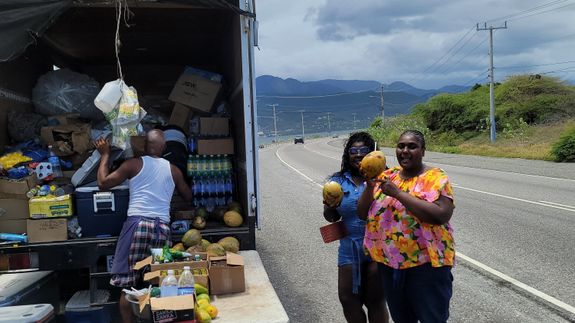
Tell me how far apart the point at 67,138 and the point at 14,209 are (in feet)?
3.80

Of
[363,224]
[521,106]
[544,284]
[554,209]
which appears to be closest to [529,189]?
[554,209]

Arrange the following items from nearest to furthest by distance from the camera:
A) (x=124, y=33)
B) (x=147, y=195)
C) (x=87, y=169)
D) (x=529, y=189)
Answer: (x=147, y=195), (x=87, y=169), (x=124, y=33), (x=529, y=189)

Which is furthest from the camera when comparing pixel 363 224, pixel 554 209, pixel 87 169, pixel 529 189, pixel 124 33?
pixel 529 189

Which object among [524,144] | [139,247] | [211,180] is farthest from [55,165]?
[524,144]

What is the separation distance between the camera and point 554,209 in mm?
10109

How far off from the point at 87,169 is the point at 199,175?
3.89 ft

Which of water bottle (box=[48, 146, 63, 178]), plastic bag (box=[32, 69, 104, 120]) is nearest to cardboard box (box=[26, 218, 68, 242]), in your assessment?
water bottle (box=[48, 146, 63, 178])

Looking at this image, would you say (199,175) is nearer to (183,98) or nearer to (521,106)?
(183,98)

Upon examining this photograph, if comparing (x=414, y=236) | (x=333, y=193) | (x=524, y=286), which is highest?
(x=333, y=193)

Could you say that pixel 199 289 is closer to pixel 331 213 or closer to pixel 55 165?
pixel 331 213

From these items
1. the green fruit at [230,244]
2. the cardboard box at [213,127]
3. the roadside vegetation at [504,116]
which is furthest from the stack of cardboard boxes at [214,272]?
the roadside vegetation at [504,116]

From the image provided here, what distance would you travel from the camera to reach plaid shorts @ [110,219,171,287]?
404 centimetres

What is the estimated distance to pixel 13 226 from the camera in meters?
4.27

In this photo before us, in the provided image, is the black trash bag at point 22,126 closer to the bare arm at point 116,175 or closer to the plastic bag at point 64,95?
the plastic bag at point 64,95
